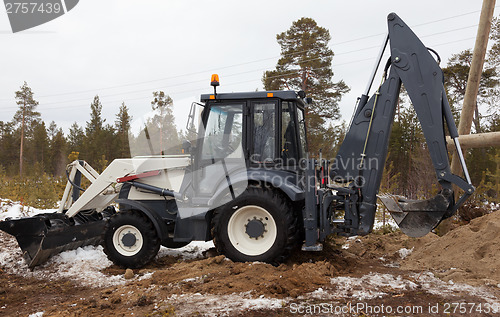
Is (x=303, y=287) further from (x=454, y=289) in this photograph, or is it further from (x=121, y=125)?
(x=121, y=125)

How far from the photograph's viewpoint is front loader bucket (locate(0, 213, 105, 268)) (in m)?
5.92

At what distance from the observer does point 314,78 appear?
19.9m

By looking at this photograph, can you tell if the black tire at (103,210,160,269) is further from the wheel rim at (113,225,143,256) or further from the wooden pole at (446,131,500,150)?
the wooden pole at (446,131,500,150)

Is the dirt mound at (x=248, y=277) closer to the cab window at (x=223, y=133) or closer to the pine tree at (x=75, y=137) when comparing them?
the cab window at (x=223, y=133)

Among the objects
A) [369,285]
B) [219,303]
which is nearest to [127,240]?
[219,303]

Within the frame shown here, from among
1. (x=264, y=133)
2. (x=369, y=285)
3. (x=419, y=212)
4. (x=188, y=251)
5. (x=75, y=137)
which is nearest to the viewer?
(x=369, y=285)

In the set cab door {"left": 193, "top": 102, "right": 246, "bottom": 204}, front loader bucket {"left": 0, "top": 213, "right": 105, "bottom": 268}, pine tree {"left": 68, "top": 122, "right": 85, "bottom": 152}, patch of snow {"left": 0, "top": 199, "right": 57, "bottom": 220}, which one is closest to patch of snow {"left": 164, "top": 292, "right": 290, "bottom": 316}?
cab door {"left": 193, "top": 102, "right": 246, "bottom": 204}

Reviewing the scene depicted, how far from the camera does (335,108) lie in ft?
66.3

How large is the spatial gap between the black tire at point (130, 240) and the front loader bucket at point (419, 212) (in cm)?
354

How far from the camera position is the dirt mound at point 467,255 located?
4.89 meters

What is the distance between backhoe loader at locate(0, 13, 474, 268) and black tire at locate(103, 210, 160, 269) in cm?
2

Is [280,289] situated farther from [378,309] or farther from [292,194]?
[292,194]

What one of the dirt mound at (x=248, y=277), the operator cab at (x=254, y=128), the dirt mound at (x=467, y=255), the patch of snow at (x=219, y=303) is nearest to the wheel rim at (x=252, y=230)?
the dirt mound at (x=248, y=277)

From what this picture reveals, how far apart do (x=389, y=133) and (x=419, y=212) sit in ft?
3.83
